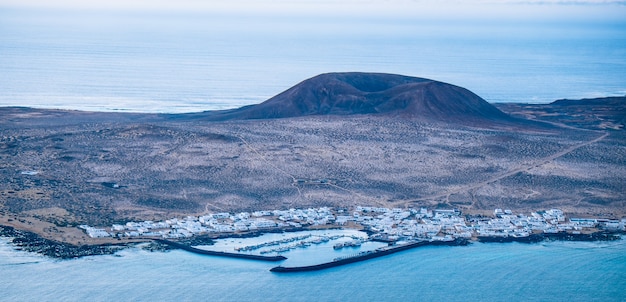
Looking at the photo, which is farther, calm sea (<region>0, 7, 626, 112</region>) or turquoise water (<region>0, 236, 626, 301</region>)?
calm sea (<region>0, 7, 626, 112</region>)

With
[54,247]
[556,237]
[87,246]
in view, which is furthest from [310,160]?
[54,247]

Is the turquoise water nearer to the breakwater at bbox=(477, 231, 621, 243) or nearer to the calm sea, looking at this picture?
the breakwater at bbox=(477, 231, 621, 243)

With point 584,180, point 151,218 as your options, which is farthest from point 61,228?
point 584,180

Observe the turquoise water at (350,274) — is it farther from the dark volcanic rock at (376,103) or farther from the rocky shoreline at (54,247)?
the dark volcanic rock at (376,103)

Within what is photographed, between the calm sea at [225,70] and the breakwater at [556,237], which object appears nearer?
the breakwater at [556,237]

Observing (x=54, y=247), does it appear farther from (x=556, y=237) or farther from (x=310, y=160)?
(x=556, y=237)

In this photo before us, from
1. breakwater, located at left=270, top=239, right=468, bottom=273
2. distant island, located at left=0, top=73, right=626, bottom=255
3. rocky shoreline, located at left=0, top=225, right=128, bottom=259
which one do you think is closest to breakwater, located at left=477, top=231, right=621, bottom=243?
breakwater, located at left=270, top=239, right=468, bottom=273

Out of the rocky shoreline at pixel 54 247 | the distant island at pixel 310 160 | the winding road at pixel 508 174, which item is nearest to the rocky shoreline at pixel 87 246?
the rocky shoreline at pixel 54 247
